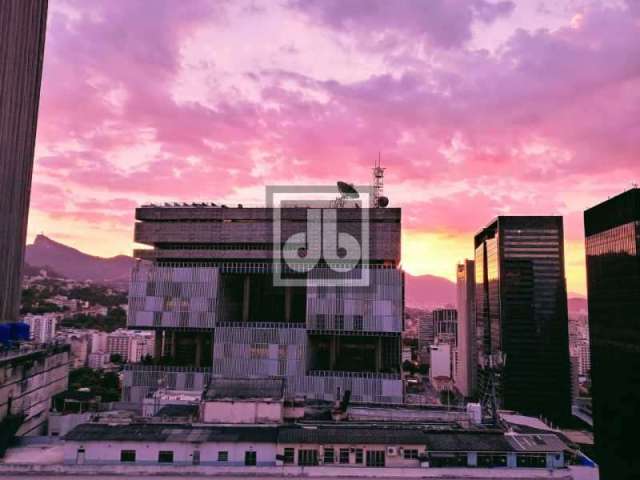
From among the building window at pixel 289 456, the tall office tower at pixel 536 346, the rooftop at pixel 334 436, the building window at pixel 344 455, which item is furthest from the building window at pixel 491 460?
the tall office tower at pixel 536 346

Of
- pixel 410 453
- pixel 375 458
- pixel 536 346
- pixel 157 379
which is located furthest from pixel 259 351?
pixel 536 346

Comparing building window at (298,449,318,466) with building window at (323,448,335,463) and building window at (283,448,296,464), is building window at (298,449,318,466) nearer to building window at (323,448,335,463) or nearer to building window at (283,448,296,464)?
building window at (283,448,296,464)

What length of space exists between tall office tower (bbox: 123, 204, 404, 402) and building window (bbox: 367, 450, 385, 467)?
44.6 meters

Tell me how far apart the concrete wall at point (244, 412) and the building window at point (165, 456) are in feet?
28.6

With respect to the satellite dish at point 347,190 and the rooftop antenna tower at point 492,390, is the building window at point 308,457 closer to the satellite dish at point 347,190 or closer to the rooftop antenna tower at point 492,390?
the rooftop antenna tower at point 492,390

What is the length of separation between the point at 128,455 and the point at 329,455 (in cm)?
1809

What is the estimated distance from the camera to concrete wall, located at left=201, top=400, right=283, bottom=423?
53778 mm

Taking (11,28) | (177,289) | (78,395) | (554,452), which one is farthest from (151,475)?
(11,28)

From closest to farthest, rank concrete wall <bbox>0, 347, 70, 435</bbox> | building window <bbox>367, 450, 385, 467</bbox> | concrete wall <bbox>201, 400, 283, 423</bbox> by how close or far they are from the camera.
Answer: building window <bbox>367, 450, 385, 467</bbox>
concrete wall <bbox>201, 400, 283, 423</bbox>
concrete wall <bbox>0, 347, 70, 435</bbox>

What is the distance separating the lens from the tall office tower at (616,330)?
11138 cm

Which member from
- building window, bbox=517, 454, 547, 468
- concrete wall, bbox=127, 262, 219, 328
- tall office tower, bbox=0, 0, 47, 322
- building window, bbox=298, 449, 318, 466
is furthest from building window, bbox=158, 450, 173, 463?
tall office tower, bbox=0, 0, 47, 322

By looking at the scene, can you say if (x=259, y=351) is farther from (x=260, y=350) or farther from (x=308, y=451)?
(x=308, y=451)

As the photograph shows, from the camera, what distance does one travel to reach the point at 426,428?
52062 mm

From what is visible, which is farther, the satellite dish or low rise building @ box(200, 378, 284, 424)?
the satellite dish
